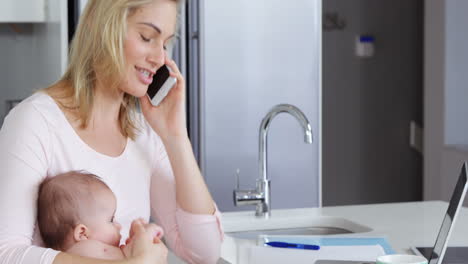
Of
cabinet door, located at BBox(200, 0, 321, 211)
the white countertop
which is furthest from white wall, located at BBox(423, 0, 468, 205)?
the white countertop

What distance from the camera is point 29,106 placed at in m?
1.58

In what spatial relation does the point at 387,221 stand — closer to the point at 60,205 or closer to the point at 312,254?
the point at 312,254

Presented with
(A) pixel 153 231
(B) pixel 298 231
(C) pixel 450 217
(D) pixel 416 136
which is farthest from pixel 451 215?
(D) pixel 416 136

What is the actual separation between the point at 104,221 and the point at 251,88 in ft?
5.90

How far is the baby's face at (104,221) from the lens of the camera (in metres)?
1.53

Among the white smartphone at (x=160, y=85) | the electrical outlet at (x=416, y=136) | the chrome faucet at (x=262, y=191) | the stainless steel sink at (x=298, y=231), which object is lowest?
the electrical outlet at (x=416, y=136)

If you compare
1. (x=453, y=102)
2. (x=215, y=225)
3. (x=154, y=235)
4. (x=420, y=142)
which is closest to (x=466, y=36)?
(x=453, y=102)

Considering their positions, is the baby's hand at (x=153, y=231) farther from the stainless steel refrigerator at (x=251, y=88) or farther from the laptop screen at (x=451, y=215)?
the stainless steel refrigerator at (x=251, y=88)

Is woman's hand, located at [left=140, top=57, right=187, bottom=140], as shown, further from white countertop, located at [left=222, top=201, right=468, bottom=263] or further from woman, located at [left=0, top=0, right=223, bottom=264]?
white countertop, located at [left=222, top=201, right=468, bottom=263]

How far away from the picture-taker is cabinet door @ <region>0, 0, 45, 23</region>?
3.11 m

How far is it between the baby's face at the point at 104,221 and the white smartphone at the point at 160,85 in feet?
1.16

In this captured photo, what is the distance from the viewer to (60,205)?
1518 mm

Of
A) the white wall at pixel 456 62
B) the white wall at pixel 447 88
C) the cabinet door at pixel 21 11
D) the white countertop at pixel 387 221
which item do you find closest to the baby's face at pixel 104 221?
the white countertop at pixel 387 221

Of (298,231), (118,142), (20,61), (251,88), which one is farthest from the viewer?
(20,61)
